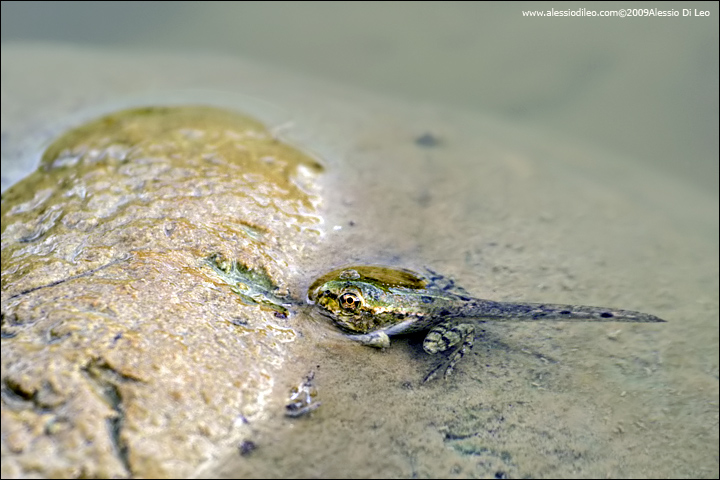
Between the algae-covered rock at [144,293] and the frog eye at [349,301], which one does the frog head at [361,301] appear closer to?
the frog eye at [349,301]

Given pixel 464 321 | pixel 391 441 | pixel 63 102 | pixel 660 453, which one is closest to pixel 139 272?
pixel 391 441

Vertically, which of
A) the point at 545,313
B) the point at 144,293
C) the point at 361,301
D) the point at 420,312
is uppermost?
the point at 144,293

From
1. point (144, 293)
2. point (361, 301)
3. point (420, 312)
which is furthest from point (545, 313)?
point (144, 293)

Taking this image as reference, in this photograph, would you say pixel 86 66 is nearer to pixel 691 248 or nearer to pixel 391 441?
pixel 391 441

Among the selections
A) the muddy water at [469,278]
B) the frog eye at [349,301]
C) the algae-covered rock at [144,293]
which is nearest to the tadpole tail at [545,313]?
the muddy water at [469,278]

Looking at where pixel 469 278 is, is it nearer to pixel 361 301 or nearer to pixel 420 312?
pixel 420 312

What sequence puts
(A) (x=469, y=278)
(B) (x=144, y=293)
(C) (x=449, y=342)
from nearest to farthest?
1. (B) (x=144, y=293)
2. (C) (x=449, y=342)
3. (A) (x=469, y=278)

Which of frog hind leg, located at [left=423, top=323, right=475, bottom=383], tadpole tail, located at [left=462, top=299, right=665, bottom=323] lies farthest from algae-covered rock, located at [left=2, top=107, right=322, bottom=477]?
tadpole tail, located at [left=462, top=299, right=665, bottom=323]

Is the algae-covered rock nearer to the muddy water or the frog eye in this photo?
the muddy water
